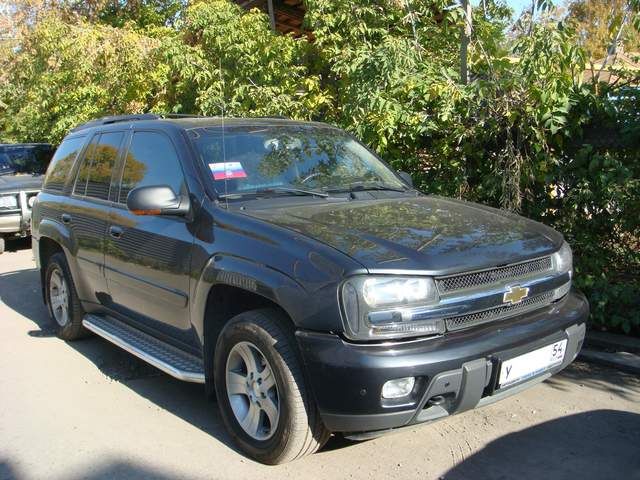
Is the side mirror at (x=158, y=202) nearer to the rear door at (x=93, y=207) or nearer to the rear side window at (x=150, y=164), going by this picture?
the rear side window at (x=150, y=164)

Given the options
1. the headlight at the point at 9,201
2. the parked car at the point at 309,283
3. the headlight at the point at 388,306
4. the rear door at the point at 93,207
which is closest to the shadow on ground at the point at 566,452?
the parked car at the point at 309,283

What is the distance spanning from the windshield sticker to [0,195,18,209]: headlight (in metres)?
7.75

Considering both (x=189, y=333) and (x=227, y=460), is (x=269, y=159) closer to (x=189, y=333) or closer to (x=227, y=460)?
(x=189, y=333)

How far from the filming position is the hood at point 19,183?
10.5 meters

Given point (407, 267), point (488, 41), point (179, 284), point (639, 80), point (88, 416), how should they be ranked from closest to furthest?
point (407, 267), point (179, 284), point (88, 416), point (639, 80), point (488, 41)

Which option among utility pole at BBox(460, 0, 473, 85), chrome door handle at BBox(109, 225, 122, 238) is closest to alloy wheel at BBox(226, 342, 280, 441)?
chrome door handle at BBox(109, 225, 122, 238)

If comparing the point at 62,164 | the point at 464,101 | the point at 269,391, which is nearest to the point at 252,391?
the point at 269,391

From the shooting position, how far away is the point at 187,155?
402cm

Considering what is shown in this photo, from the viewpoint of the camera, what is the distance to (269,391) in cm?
329

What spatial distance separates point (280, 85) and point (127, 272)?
5371 millimetres

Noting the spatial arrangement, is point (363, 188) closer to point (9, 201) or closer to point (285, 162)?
point (285, 162)

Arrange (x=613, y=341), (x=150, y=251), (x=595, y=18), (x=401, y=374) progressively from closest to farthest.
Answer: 1. (x=401, y=374)
2. (x=150, y=251)
3. (x=613, y=341)
4. (x=595, y=18)

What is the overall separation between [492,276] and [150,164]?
2.44 metres

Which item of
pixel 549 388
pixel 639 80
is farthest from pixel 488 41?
pixel 549 388
